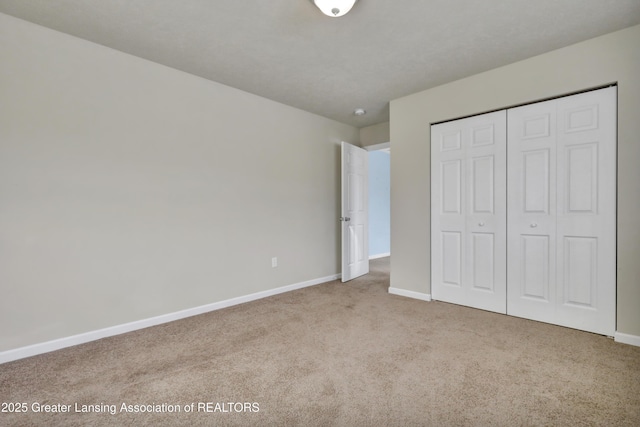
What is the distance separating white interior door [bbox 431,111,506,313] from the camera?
9.84ft

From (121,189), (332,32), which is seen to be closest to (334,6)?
(332,32)

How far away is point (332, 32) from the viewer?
235cm

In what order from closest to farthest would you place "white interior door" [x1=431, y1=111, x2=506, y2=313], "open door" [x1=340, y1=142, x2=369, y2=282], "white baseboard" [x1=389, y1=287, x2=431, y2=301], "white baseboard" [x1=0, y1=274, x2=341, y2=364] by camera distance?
"white baseboard" [x1=0, y1=274, x2=341, y2=364] → "white interior door" [x1=431, y1=111, x2=506, y2=313] → "white baseboard" [x1=389, y1=287, x2=431, y2=301] → "open door" [x1=340, y1=142, x2=369, y2=282]

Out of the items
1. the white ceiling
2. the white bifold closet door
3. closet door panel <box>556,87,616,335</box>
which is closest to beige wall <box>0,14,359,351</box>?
the white ceiling

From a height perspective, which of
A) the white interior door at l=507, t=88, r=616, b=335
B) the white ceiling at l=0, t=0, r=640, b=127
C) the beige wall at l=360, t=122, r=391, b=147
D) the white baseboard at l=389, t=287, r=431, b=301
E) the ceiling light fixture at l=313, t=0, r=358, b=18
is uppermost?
the white ceiling at l=0, t=0, r=640, b=127

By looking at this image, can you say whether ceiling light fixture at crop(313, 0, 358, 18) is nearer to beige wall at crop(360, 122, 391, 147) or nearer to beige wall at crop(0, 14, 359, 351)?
beige wall at crop(0, 14, 359, 351)

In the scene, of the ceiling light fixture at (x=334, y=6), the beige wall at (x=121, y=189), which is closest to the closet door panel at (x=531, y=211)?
the ceiling light fixture at (x=334, y=6)

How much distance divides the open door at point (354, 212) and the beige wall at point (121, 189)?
91 centimetres

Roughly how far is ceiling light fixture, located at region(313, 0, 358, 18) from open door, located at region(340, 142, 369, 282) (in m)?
2.30

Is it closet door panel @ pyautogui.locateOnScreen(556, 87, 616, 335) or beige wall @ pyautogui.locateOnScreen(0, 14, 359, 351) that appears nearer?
beige wall @ pyautogui.locateOnScreen(0, 14, 359, 351)

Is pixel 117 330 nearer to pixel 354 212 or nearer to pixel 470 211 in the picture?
pixel 354 212

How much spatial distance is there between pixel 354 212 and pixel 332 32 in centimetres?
262

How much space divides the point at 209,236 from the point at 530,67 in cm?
357

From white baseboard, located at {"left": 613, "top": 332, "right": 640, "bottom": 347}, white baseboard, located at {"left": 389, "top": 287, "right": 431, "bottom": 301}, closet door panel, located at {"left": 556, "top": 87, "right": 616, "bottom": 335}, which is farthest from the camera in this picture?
white baseboard, located at {"left": 389, "top": 287, "right": 431, "bottom": 301}
